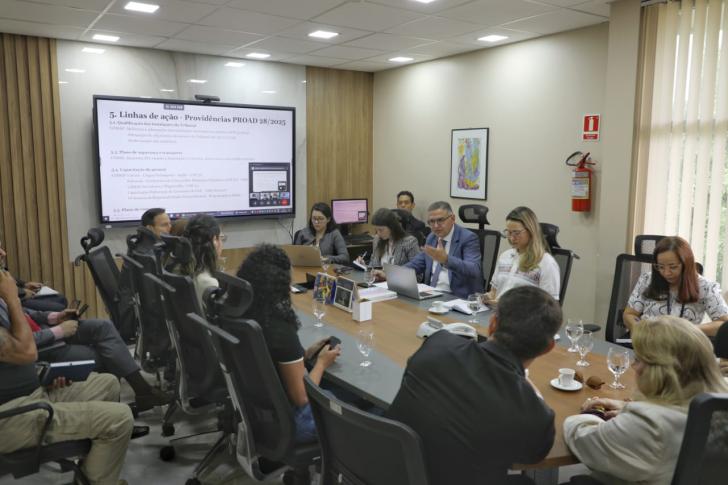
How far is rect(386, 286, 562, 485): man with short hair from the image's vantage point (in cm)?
153

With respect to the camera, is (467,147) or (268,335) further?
(467,147)

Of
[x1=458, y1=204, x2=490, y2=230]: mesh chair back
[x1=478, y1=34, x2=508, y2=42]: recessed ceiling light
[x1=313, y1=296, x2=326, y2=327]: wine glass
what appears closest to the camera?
[x1=313, y1=296, x2=326, y2=327]: wine glass

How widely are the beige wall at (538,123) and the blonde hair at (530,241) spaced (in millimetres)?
1421

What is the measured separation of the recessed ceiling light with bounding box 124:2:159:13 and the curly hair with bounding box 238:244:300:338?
2846 millimetres

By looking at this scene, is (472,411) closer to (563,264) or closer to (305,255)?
(563,264)

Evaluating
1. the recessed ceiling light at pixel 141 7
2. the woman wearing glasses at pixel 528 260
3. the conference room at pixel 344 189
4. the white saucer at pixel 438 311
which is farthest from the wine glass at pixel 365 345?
the recessed ceiling light at pixel 141 7

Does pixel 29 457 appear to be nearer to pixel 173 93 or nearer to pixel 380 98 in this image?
pixel 173 93

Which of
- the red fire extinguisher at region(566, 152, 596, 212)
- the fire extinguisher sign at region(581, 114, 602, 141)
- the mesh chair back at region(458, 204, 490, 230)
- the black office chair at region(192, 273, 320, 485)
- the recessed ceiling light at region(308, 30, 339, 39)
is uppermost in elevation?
the recessed ceiling light at region(308, 30, 339, 39)

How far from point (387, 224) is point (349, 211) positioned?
9.04 feet

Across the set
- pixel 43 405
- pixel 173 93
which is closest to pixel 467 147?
pixel 173 93

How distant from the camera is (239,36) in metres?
5.35

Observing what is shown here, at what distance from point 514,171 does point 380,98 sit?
2516 mm

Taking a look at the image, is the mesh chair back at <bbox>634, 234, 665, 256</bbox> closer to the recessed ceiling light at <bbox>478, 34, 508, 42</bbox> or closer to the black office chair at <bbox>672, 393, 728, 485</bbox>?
the black office chair at <bbox>672, 393, 728, 485</bbox>

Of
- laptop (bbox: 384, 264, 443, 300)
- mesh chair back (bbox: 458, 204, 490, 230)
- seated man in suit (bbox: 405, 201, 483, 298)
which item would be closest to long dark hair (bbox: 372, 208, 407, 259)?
seated man in suit (bbox: 405, 201, 483, 298)
